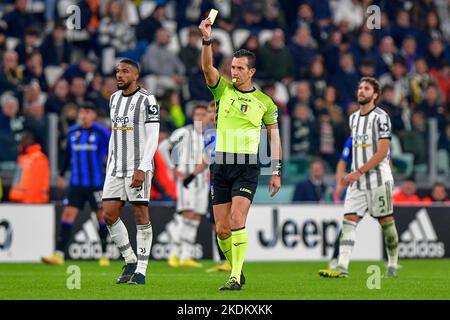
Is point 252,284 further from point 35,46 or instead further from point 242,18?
point 242,18

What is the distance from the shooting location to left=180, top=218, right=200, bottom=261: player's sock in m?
18.3

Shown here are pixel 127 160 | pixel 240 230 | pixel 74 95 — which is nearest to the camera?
pixel 240 230

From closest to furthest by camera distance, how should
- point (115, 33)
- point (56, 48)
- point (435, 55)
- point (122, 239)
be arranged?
point (122, 239)
point (56, 48)
point (115, 33)
point (435, 55)

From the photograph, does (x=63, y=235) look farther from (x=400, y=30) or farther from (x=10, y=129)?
(x=400, y=30)

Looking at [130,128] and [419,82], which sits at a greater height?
[419,82]

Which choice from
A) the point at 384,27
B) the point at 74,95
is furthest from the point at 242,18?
the point at 74,95

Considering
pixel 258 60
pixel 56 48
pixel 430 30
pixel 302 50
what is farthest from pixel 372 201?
pixel 430 30

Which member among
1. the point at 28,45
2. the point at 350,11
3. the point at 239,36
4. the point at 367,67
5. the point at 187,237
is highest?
the point at 350,11

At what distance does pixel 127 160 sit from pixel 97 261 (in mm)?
6785

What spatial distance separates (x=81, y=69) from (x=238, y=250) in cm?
1019

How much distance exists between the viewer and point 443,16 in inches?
1087

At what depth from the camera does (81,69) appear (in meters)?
21.5

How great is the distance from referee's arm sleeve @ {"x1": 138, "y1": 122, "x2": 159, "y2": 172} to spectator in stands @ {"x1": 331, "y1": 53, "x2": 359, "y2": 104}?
10915 mm
